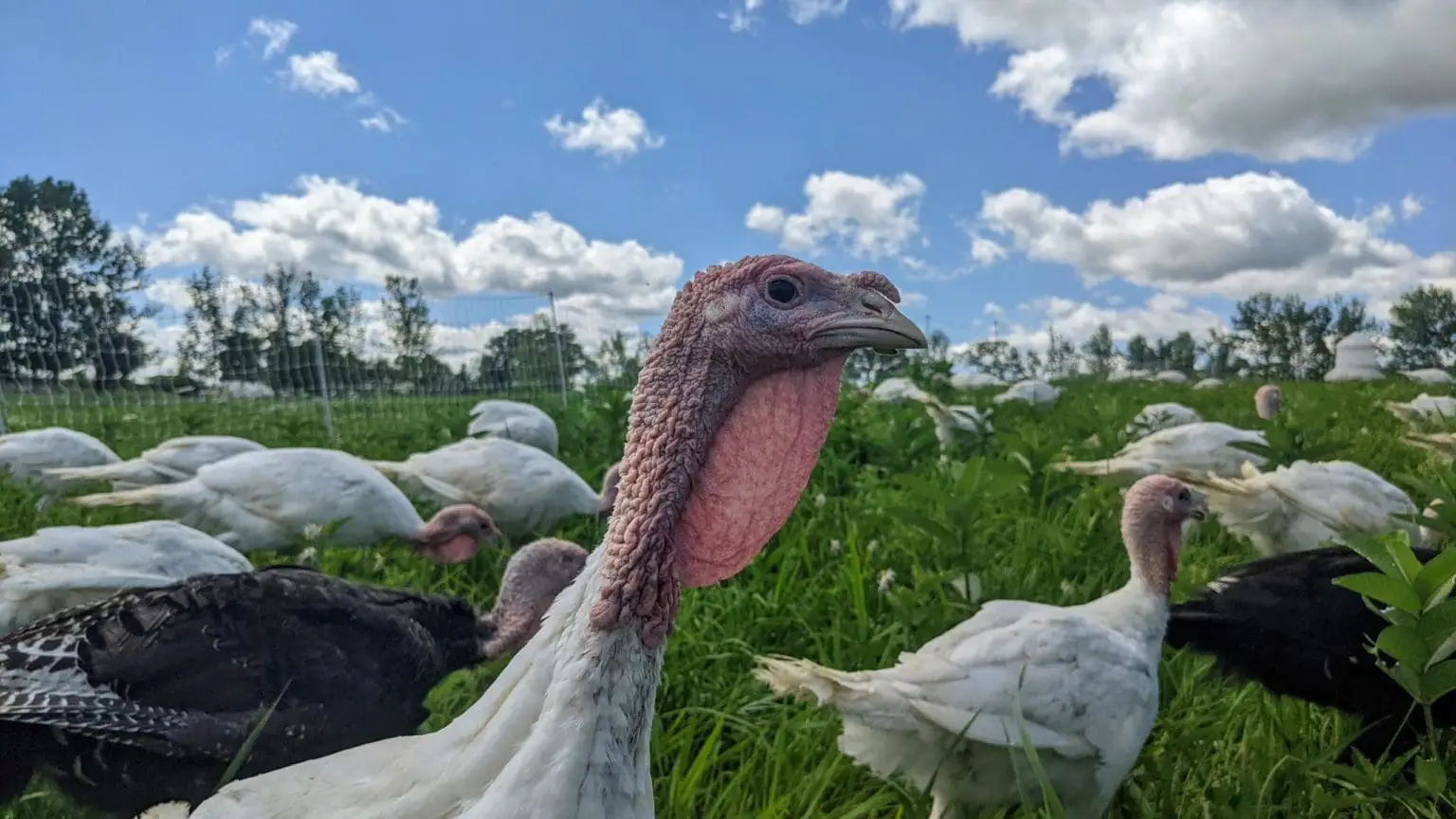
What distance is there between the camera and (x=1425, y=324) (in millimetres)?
39000

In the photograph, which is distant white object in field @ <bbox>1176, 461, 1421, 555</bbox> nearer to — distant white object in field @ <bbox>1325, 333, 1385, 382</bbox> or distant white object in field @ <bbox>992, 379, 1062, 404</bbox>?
distant white object in field @ <bbox>992, 379, 1062, 404</bbox>

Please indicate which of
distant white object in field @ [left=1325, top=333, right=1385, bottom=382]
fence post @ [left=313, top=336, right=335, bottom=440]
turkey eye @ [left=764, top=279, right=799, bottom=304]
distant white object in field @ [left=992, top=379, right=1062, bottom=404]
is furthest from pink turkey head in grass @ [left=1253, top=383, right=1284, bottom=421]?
distant white object in field @ [left=1325, top=333, right=1385, bottom=382]

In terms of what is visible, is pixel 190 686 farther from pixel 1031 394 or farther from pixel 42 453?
pixel 1031 394

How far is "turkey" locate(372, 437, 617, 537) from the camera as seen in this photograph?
5367 millimetres

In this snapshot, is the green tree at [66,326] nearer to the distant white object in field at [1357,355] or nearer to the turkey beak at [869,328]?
the turkey beak at [869,328]

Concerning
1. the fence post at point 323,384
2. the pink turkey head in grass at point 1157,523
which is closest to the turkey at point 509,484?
the pink turkey head in grass at point 1157,523

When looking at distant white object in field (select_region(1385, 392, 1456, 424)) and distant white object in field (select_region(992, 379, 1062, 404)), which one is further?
distant white object in field (select_region(992, 379, 1062, 404))

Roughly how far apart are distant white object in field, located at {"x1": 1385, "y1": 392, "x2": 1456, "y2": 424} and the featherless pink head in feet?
30.9

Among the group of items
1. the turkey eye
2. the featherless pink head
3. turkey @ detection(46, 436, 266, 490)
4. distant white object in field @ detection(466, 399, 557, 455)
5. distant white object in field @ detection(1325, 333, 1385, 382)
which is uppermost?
the turkey eye

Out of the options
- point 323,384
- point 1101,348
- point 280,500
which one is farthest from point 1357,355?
point 280,500

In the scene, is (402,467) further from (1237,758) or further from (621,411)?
(1237,758)

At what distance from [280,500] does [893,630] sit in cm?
312

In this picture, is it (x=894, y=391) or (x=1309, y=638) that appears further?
(x=894, y=391)

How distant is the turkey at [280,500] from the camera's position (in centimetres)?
426
